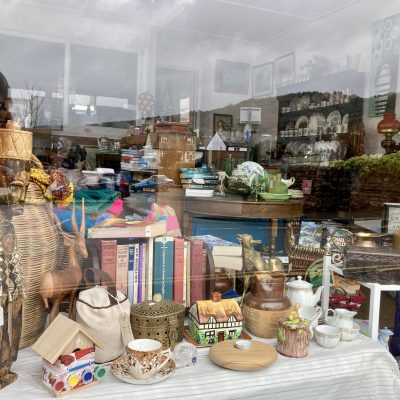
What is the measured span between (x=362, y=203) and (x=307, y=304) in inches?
126

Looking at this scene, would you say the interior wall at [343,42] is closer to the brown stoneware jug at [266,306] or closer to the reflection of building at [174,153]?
the reflection of building at [174,153]

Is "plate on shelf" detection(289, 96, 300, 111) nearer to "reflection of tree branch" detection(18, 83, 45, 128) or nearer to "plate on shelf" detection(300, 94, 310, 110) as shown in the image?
"plate on shelf" detection(300, 94, 310, 110)

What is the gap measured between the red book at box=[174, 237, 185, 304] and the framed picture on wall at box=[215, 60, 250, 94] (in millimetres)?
6580

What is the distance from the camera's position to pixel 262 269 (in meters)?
1.61

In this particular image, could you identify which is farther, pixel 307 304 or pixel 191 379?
pixel 307 304

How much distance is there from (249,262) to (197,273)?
0.24 m

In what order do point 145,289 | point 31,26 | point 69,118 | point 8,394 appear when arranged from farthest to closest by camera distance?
point 69,118 < point 31,26 < point 145,289 < point 8,394

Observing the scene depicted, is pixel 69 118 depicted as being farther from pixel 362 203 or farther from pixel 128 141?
pixel 362 203

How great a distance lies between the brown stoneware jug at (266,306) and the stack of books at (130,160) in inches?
138

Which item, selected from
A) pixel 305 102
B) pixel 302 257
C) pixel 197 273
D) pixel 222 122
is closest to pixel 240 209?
pixel 302 257

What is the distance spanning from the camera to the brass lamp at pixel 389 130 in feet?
15.0

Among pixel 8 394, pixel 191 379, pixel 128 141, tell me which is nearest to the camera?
pixel 8 394

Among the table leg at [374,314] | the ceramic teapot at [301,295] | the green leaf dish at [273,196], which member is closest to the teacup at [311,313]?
the ceramic teapot at [301,295]

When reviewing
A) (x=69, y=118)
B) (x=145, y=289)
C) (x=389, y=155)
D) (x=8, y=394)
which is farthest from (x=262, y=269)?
(x=69, y=118)
